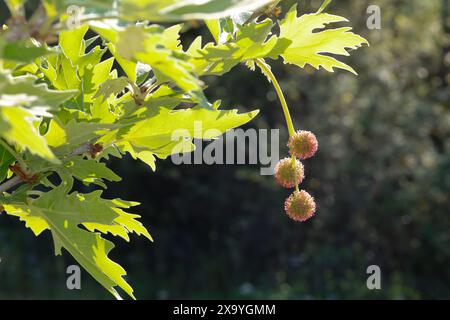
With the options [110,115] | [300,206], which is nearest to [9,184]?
[110,115]

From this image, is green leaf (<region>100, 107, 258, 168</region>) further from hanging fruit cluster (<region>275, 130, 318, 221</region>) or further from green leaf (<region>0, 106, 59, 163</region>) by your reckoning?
green leaf (<region>0, 106, 59, 163</region>)

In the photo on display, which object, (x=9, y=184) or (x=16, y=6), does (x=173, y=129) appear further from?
(x=16, y=6)

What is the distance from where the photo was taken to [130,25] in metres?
0.78

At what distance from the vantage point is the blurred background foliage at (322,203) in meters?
7.12

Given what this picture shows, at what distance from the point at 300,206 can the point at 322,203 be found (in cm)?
619

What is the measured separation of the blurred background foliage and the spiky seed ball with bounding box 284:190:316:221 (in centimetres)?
561

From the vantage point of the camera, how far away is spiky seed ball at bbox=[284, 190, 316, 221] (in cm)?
125

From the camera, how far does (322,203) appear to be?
7.39m

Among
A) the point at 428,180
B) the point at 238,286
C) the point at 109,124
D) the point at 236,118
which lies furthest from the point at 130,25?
the point at 238,286

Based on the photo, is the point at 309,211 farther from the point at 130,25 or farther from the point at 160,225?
the point at 160,225

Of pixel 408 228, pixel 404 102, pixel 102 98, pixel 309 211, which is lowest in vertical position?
pixel 309 211
